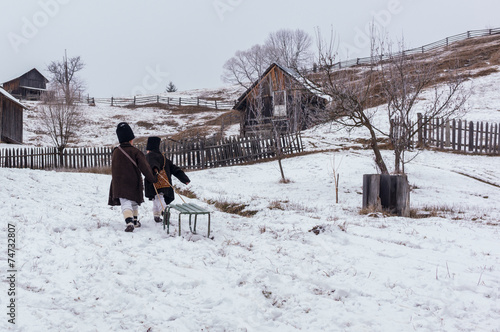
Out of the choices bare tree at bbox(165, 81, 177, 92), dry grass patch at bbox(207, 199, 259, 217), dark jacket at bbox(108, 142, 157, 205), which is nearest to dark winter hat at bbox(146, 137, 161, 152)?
dark jacket at bbox(108, 142, 157, 205)

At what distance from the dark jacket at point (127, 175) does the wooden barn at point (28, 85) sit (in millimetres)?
54216

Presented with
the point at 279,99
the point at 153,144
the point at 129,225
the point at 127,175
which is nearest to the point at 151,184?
the point at 127,175

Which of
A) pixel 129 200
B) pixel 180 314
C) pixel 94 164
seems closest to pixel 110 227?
pixel 129 200

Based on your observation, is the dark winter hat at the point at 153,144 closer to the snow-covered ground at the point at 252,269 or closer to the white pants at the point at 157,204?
the white pants at the point at 157,204

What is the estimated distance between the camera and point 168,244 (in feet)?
17.3

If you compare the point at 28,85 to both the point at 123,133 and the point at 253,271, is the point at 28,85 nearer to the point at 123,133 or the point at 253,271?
the point at 123,133

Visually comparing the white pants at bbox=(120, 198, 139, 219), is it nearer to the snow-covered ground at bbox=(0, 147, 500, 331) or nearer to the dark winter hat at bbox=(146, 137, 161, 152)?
the snow-covered ground at bbox=(0, 147, 500, 331)

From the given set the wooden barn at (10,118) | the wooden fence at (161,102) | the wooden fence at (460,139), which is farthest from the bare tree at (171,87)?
the wooden fence at (460,139)

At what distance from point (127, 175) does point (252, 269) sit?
2911 millimetres

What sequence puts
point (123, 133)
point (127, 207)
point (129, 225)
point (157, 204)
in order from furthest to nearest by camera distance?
1. point (157, 204)
2. point (123, 133)
3. point (127, 207)
4. point (129, 225)

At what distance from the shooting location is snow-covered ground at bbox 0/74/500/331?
3232 millimetres

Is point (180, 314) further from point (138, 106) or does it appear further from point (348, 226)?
point (138, 106)

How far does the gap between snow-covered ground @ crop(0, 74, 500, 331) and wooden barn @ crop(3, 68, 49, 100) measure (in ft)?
177

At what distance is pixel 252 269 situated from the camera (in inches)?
175
